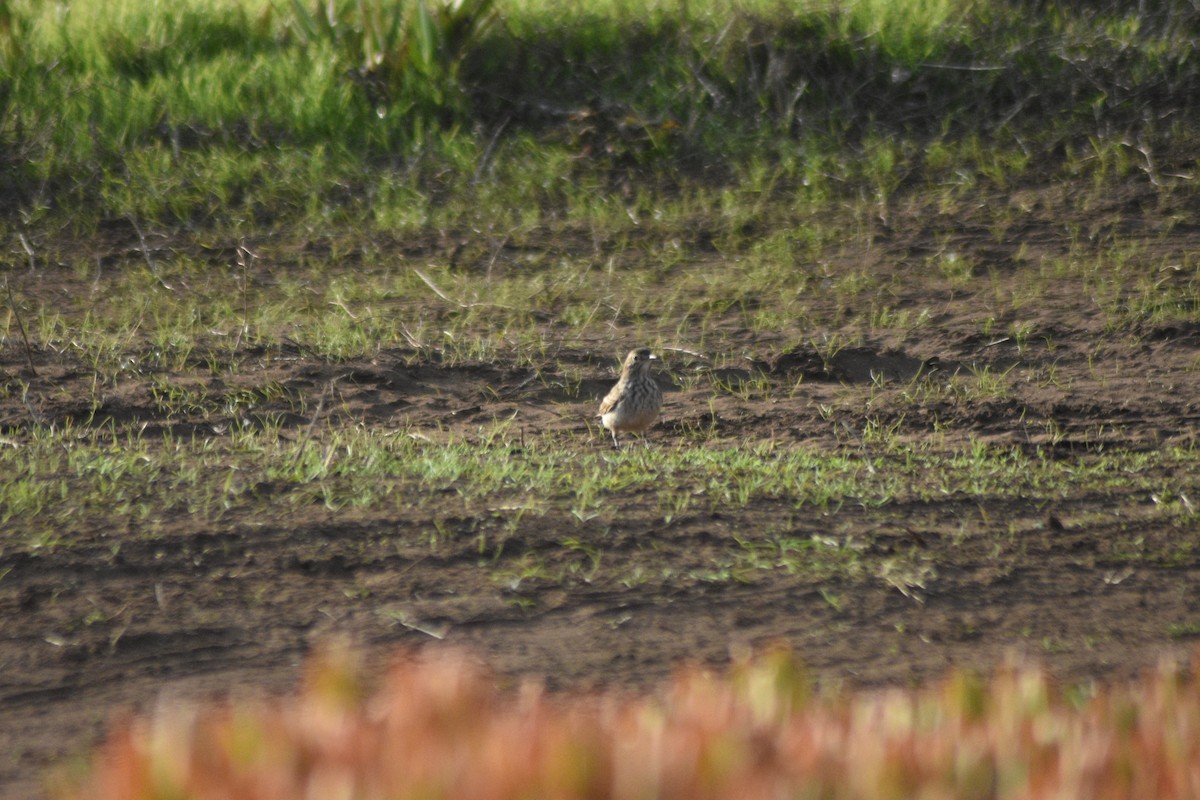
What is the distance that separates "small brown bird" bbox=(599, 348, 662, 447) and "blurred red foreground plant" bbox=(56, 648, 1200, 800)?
4.54 meters

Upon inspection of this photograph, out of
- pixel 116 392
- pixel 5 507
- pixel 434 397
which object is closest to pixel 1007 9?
pixel 434 397

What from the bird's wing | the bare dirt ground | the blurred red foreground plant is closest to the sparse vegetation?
the bare dirt ground

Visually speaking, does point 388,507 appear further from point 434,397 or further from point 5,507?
point 434,397

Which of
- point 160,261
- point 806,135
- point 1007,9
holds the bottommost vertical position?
point 160,261

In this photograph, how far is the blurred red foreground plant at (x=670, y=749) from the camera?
88.1 inches

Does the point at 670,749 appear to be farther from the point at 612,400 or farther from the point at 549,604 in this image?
the point at 612,400

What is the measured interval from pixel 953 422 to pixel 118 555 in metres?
4.79

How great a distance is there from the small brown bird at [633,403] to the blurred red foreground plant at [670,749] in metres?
4.54

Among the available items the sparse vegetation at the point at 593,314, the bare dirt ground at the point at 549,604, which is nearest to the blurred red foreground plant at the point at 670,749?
the bare dirt ground at the point at 549,604

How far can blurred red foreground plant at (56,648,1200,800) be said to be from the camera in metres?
2.24

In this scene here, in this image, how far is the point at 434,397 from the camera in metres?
8.23

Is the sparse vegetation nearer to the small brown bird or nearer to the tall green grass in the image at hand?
the tall green grass

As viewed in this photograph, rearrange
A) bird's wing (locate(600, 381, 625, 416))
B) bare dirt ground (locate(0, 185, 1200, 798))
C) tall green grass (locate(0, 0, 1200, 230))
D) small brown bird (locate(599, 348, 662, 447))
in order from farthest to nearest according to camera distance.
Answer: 1. tall green grass (locate(0, 0, 1200, 230))
2. bird's wing (locate(600, 381, 625, 416))
3. small brown bird (locate(599, 348, 662, 447))
4. bare dirt ground (locate(0, 185, 1200, 798))

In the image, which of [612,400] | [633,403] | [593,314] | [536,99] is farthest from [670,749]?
[536,99]
